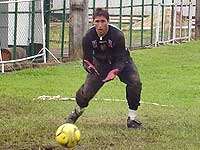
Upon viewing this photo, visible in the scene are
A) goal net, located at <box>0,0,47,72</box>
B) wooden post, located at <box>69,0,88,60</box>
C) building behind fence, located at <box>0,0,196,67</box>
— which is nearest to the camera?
goal net, located at <box>0,0,47,72</box>

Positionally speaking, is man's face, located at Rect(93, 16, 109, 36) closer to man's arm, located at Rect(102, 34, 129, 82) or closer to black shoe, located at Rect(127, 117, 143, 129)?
man's arm, located at Rect(102, 34, 129, 82)

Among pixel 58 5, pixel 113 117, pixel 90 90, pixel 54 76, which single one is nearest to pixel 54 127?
pixel 90 90

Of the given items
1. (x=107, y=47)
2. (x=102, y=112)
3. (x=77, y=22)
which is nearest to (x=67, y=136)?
(x=107, y=47)

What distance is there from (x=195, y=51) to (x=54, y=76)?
961cm

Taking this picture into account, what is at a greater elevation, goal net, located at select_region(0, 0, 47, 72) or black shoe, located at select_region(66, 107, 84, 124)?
goal net, located at select_region(0, 0, 47, 72)

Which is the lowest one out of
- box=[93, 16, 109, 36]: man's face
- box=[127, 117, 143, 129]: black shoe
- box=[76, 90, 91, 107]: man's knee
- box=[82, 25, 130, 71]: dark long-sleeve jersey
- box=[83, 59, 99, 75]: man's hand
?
box=[127, 117, 143, 129]: black shoe

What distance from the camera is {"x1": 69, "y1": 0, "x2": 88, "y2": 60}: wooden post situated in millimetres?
19812

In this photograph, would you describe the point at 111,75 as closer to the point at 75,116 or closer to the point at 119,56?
the point at 119,56

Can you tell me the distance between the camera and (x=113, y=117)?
34.9 feet

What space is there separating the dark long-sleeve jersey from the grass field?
0.95m

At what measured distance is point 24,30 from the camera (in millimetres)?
19547

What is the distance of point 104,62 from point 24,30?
34.0 feet

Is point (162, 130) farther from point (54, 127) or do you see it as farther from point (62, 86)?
point (62, 86)

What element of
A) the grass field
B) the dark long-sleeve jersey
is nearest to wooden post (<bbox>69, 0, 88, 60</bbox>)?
the grass field
